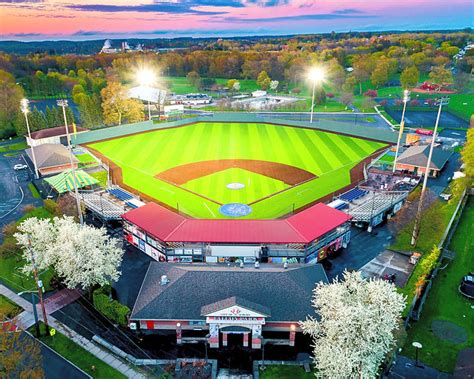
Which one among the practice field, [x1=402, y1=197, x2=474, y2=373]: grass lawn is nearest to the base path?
the practice field

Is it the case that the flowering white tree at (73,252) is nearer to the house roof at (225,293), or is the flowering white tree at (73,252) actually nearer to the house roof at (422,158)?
the house roof at (225,293)

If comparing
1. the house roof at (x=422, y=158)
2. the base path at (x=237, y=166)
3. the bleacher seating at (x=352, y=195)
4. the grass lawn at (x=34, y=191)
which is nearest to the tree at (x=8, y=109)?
the grass lawn at (x=34, y=191)

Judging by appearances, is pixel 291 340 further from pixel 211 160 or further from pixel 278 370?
pixel 211 160

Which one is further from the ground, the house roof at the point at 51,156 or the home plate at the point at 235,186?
the house roof at the point at 51,156

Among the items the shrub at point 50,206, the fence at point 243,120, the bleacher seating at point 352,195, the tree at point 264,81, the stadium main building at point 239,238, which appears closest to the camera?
the stadium main building at point 239,238

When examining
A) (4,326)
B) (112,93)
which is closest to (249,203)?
(4,326)

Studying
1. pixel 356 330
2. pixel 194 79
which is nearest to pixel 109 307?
pixel 356 330

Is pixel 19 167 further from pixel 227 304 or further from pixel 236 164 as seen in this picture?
pixel 227 304

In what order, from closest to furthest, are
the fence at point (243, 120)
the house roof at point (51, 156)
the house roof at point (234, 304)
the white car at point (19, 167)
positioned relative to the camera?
the house roof at point (234, 304)
the house roof at point (51, 156)
the white car at point (19, 167)
the fence at point (243, 120)
